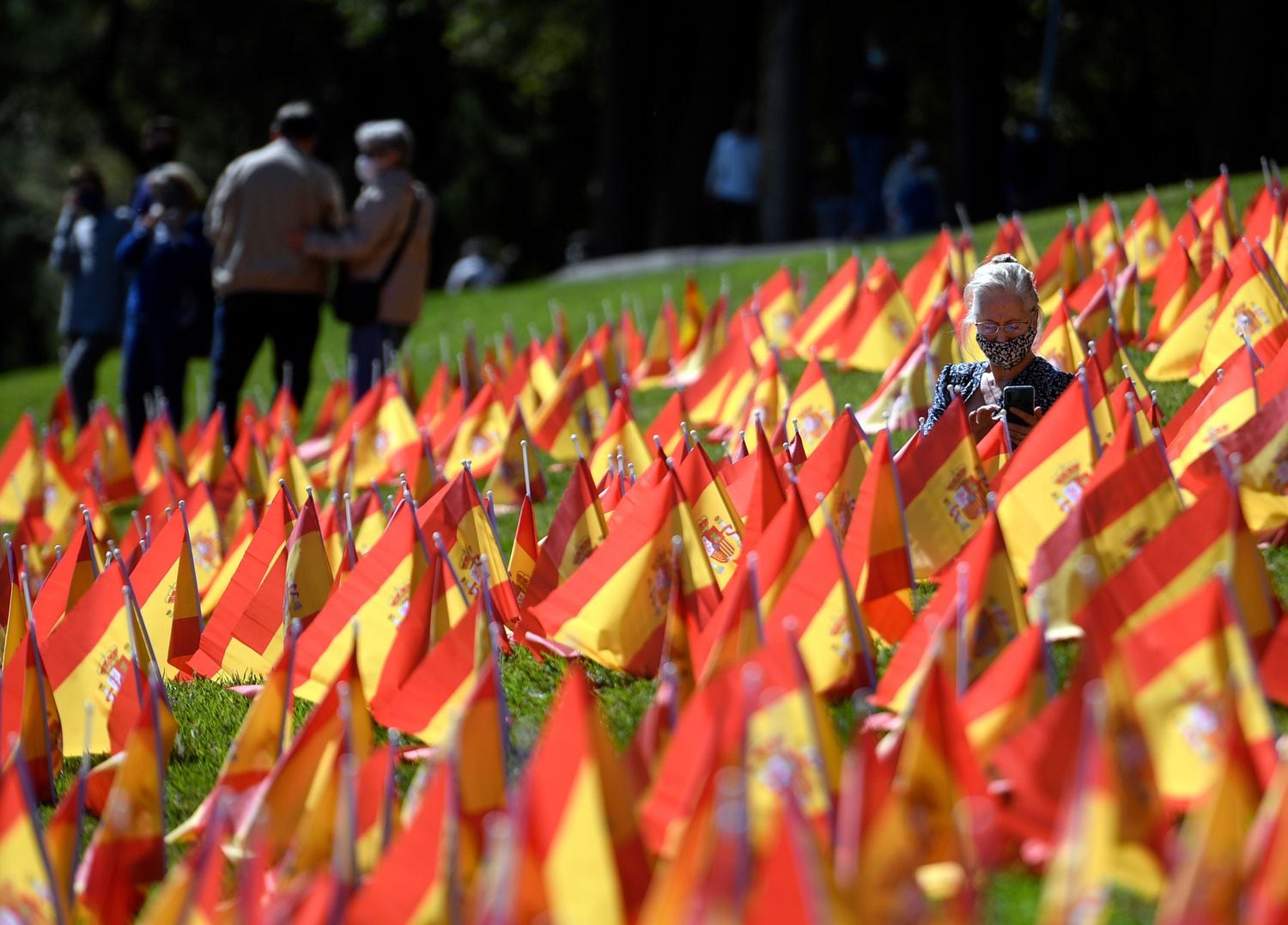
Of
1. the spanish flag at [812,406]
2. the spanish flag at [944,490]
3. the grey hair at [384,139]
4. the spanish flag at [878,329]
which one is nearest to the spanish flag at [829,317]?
the spanish flag at [878,329]

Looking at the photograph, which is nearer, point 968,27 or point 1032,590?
point 1032,590

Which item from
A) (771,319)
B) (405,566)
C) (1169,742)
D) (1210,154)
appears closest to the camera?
(1169,742)

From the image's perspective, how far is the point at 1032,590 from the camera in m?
5.20

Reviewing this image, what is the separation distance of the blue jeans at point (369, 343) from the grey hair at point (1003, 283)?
574 cm

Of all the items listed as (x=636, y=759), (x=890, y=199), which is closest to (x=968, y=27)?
(x=890, y=199)

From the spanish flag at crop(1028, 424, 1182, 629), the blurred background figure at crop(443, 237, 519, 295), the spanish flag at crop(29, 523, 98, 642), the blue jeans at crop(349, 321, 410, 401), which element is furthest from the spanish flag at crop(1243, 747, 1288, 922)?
the blurred background figure at crop(443, 237, 519, 295)

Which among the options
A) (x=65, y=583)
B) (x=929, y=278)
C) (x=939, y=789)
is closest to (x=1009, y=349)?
(x=939, y=789)

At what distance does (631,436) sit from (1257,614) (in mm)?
4065

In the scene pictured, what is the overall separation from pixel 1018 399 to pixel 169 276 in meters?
6.62

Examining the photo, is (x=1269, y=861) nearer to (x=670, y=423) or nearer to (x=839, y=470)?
(x=839, y=470)

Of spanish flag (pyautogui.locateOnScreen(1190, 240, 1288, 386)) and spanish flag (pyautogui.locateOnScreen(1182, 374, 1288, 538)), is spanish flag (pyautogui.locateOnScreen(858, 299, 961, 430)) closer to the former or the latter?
spanish flag (pyautogui.locateOnScreen(1190, 240, 1288, 386))

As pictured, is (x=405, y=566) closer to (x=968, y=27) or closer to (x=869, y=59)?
(x=869, y=59)

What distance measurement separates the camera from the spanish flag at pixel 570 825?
12.5ft

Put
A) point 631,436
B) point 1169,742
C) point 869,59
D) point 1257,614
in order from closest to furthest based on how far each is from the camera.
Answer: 1. point 1169,742
2. point 1257,614
3. point 631,436
4. point 869,59
